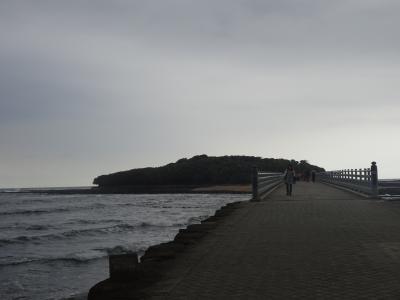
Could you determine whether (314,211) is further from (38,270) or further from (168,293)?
(168,293)

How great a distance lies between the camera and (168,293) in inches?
259

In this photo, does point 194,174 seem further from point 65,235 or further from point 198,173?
point 65,235

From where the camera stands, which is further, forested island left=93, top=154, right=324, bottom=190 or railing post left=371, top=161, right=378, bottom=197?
forested island left=93, top=154, right=324, bottom=190

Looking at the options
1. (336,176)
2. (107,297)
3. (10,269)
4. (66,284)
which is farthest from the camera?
(336,176)

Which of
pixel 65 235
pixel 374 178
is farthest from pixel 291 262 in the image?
pixel 65 235

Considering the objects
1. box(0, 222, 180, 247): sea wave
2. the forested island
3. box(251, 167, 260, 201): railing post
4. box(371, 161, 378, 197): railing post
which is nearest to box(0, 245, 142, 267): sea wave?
box(251, 167, 260, 201): railing post

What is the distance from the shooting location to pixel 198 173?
16000 centimetres

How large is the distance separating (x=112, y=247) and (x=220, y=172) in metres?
129

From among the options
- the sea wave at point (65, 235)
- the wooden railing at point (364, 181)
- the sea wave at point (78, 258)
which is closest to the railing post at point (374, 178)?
the wooden railing at point (364, 181)

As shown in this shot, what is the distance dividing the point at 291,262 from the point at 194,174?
152451 millimetres

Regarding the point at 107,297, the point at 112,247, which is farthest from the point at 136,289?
the point at 112,247

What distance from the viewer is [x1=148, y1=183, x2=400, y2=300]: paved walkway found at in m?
6.54

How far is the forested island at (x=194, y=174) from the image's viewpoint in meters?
146

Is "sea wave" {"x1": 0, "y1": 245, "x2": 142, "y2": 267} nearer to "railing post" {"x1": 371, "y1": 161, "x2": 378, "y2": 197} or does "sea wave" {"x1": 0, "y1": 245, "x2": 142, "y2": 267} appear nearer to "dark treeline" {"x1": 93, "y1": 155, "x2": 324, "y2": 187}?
"railing post" {"x1": 371, "y1": 161, "x2": 378, "y2": 197}
